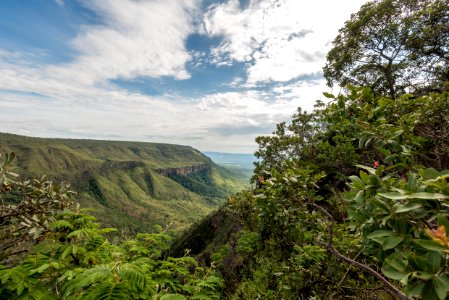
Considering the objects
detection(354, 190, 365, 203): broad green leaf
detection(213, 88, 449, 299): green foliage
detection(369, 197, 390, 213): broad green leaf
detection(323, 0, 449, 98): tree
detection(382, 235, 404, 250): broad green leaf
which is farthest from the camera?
detection(323, 0, 449, 98): tree

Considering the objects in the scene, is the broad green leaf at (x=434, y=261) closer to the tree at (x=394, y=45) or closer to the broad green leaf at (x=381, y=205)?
the broad green leaf at (x=381, y=205)

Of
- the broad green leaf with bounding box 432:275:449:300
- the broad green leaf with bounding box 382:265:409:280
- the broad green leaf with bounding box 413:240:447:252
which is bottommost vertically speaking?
the broad green leaf with bounding box 382:265:409:280

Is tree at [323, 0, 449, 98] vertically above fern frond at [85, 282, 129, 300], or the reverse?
tree at [323, 0, 449, 98]

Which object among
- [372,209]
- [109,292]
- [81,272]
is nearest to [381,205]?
[372,209]

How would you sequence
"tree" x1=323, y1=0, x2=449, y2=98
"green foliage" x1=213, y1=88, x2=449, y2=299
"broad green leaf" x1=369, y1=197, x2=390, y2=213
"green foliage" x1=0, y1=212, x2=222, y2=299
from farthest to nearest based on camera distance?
"tree" x1=323, y1=0, x2=449, y2=98 < "green foliage" x1=0, y1=212, x2=222, y2=299 < "broad green leaf" x1=369, y1=197, x2=390, y2=213 < "green foliage" x1=213, y1=88, x2=449, y2=299

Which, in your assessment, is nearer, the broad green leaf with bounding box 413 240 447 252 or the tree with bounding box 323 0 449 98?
the broad green leaf with bounding box 413 240 447 252

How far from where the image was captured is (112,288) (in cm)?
269

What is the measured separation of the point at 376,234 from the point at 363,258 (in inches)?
234

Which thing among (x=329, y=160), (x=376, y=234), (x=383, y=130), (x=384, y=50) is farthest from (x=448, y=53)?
(x=376, y=234)

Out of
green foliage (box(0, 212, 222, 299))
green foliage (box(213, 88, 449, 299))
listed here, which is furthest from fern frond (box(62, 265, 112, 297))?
green foliage (box(213, 88, 449, 299))

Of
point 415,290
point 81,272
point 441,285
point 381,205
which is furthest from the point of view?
point 81,272

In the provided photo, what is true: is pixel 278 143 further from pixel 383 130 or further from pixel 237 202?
pixel 383 130

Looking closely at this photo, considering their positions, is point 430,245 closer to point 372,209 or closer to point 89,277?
point 372,209

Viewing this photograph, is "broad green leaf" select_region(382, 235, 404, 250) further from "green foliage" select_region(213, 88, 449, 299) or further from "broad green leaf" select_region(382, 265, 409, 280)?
"broad green leaf" select_region(382, 265, 409, 280)
